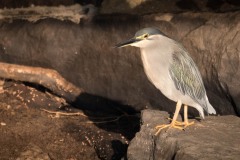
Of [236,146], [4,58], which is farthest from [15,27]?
[236,146]

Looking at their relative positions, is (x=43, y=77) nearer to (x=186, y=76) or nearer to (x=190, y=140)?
(x=186, y=76)

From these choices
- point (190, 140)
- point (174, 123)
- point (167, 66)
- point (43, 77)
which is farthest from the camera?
point (43, 77)

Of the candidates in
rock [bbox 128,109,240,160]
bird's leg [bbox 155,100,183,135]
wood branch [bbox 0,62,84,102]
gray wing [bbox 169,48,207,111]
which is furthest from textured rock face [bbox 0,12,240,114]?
bird's leg [bbox 155,100,183,135]

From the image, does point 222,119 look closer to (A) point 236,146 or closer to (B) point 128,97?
(A) point 236,146

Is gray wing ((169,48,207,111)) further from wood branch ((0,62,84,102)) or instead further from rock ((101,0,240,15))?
wood branch ((0,62,84,102))

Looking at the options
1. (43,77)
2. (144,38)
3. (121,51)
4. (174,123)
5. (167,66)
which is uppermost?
(144,38)

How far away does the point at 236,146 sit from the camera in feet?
10.6

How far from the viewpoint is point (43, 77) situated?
514 centimetres

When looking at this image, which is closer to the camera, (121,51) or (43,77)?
(121,51)

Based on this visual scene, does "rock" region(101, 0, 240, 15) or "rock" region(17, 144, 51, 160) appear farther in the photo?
"rock" region(101, 0, 240, 15)

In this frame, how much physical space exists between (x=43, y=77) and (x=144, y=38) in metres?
1.95

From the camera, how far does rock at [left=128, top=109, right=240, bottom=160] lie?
3133 mm

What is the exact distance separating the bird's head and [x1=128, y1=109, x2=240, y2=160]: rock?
23.0 inches

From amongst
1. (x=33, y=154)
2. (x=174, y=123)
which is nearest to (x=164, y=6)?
(x=174, y=123)
